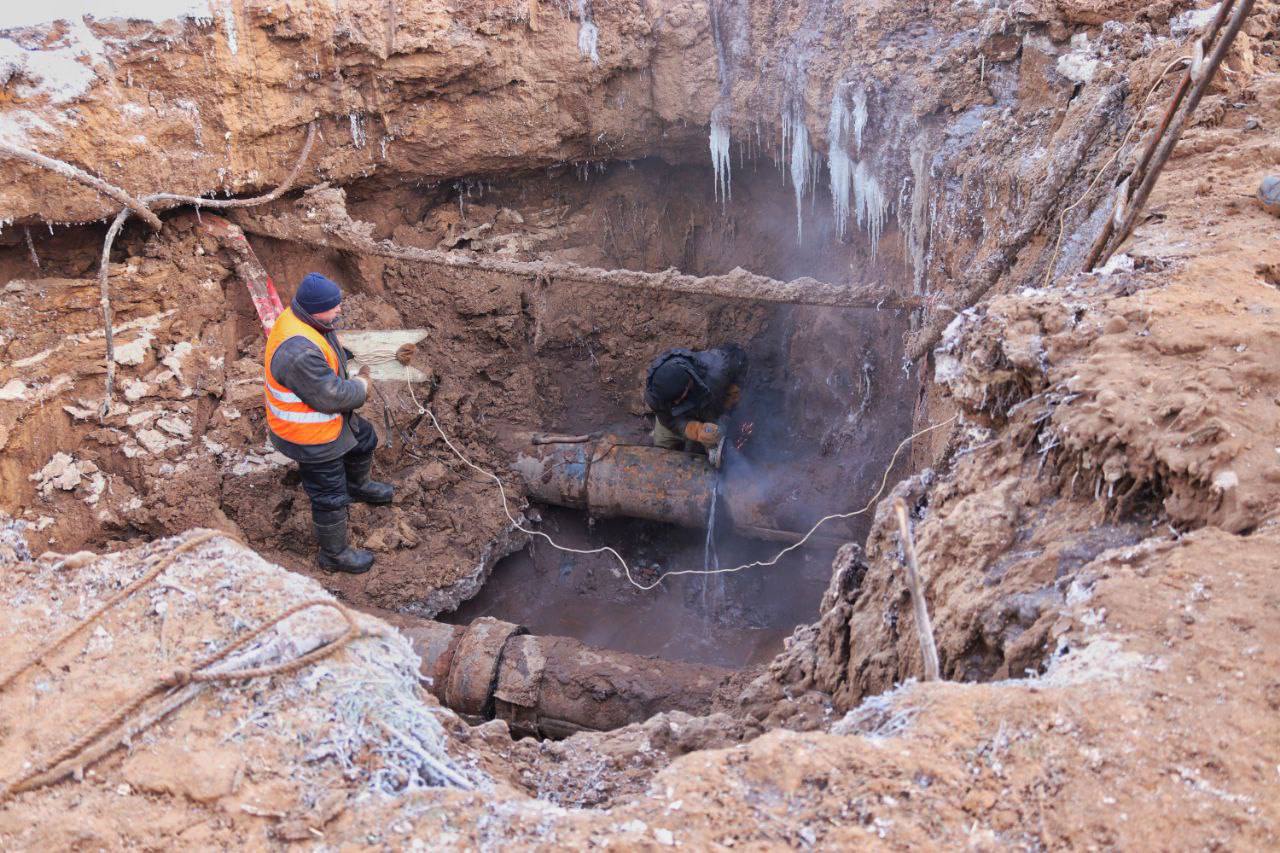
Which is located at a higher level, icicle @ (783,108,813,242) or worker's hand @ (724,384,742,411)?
icicle @ (783,108,813,242)

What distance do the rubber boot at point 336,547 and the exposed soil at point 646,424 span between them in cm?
13

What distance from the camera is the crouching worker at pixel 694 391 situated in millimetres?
5395

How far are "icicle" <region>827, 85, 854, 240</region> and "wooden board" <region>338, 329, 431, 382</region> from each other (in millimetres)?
3099

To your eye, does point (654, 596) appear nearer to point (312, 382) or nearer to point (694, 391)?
point (694, 391)

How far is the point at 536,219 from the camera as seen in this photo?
689 centimetres

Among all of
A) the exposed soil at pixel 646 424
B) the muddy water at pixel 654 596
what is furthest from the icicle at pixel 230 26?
the muddy water at pixel 654 596

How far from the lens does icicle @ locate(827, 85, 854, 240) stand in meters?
5.61

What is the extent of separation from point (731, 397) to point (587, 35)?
9.20 ft

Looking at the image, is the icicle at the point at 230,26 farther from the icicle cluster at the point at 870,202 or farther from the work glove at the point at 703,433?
the icicle cluster at the point at 870,202

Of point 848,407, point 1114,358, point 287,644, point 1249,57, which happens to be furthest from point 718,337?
point 287,644

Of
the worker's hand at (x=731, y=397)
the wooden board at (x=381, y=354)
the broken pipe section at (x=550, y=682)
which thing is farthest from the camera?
the worker's hand at (x=731, y=397)

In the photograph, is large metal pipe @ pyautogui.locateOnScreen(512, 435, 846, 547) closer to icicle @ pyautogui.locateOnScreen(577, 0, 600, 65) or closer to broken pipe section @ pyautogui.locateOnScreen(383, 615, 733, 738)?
broken pipe section @ pyautogui.locateOnScreen(383, 615, 733, 738)

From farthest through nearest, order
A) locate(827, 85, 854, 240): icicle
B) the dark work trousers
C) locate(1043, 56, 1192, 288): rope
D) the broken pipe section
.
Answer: locate(827, 85, 854, 240): icicle
the dark work trousers
the broken pipe section
locate(1043, 56, 1192, 288): rope

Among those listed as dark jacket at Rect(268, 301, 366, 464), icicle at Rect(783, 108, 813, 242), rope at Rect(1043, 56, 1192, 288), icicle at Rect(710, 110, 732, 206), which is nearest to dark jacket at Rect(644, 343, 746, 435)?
icicle at Rect(783, 108, 813, 242)
